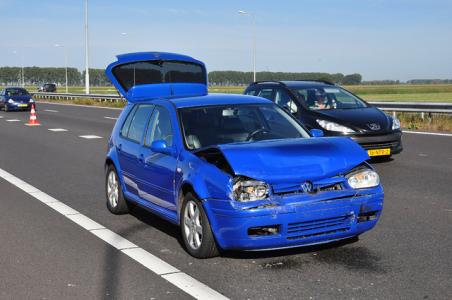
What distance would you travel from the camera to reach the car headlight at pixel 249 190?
17.7 ft

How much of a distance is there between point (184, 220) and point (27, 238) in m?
1.82

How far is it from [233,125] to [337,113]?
6.10 m

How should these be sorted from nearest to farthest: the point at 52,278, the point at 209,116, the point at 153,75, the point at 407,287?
the point at 407,287, the point at 52,278, the point at 209,116, the point at 153,75

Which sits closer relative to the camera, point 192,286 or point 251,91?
point 192,286

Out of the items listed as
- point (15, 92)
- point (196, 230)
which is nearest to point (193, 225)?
point (196, 230)

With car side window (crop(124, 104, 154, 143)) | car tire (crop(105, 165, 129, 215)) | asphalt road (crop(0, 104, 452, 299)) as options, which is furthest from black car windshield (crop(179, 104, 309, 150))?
car tire (crop(105, 165, 129, 215))

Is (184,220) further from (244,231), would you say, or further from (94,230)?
(94,230)

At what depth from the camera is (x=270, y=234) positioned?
213 inches

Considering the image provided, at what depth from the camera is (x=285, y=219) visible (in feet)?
17.5

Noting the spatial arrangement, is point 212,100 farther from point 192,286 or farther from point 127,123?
point 192,286

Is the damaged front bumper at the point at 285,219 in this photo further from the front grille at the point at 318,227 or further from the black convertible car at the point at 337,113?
the black convertible car at the point at 337,113

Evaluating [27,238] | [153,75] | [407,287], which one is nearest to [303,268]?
[407,287]

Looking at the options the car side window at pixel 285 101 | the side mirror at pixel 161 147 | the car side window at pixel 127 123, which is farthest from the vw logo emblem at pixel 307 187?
the car side window at pixel 285 101

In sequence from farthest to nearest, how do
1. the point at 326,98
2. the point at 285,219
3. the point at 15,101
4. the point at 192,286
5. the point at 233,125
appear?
the point at 15,101 → the point at 326,98 → the point at 233,125 → the point at 285,219 → the point at 192,286
